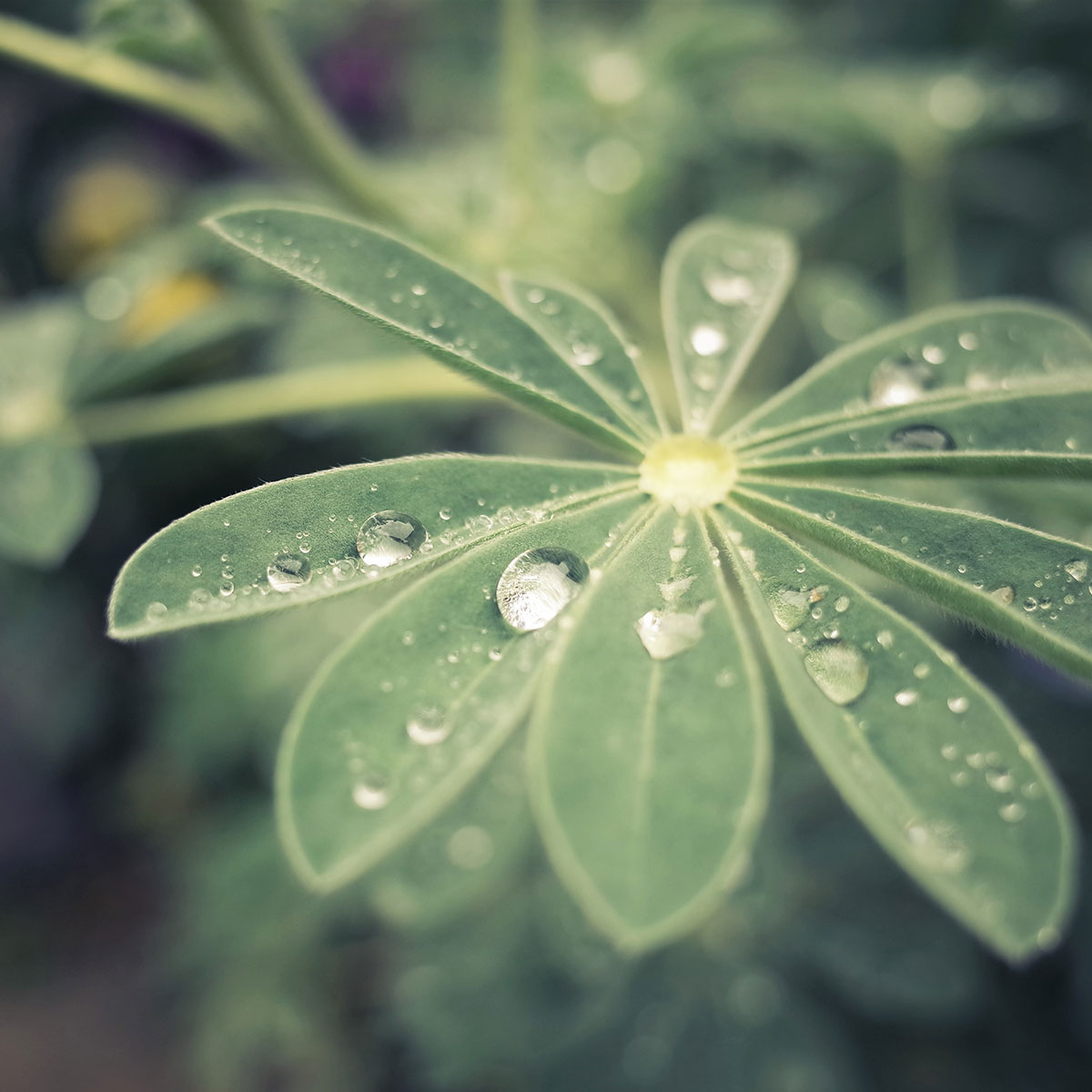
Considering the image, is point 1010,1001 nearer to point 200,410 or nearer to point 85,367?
point 200,410

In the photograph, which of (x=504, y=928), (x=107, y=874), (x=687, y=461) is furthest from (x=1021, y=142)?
(x=107, y=874)

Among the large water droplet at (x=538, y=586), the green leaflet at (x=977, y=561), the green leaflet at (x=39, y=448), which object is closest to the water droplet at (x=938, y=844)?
the green leaflet at (x=977, y=561)

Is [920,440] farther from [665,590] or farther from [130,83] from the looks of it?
[130,83]

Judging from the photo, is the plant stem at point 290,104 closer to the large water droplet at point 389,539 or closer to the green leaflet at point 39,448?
the green leaflet at point 39,448

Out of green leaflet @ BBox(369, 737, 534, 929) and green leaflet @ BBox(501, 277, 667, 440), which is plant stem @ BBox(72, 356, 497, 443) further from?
green leaflet @ BBox(369, 737, 534, 929)

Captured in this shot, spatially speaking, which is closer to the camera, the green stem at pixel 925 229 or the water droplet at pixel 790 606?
the water droplet at pixel 790 606

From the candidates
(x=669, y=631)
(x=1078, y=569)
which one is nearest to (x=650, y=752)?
(x=669, y=631)

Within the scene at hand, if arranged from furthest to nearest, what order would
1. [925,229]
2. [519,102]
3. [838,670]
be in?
[925,229]
[519,102]
[838,670]
